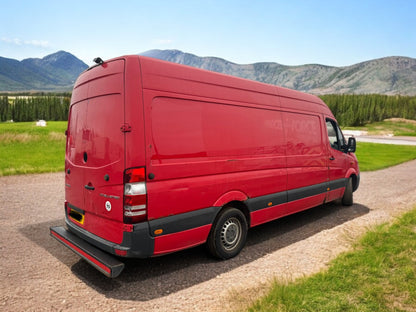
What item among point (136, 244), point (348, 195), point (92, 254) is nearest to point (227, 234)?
point (136, 244)

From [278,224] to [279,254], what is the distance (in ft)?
5.52

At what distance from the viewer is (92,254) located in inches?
144

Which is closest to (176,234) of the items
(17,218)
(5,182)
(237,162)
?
(237,162)

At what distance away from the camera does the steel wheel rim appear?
176 inches

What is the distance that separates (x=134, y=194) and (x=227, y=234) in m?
1.73

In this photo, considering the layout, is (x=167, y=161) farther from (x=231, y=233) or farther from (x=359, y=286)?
(x=359, y=286)

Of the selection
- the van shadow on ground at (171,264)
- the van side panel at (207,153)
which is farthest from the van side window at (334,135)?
the van side panel at (207,153)

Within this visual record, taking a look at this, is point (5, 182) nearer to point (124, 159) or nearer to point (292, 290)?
point (124, 159)

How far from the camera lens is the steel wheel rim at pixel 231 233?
176 inches

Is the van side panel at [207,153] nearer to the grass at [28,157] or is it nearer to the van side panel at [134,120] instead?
the van side panel at [134,120]

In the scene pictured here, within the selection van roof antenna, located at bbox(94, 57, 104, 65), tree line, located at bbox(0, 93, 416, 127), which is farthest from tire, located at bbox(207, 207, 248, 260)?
tree line, located at bbox(0, 93, 416, 127)

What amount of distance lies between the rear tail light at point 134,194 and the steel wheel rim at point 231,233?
1.47m

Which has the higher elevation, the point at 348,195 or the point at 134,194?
the point at 134,194

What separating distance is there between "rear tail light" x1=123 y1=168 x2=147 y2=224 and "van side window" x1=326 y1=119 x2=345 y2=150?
4802 mm
